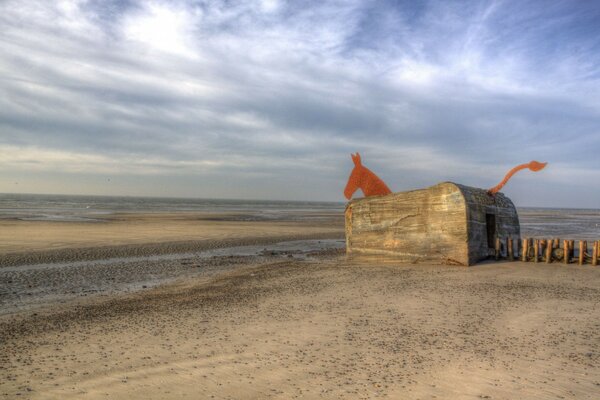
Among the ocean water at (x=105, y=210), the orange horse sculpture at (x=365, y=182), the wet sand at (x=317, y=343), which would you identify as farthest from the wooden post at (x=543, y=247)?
the ocean water at (x=105, y=210)

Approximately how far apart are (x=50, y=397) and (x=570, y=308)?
27.8 ft

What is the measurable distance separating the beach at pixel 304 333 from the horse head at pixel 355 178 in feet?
14.3

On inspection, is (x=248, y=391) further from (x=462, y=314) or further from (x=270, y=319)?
(x=462, y=314)

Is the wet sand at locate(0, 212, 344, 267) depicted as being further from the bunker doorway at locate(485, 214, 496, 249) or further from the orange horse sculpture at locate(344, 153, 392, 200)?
the bunker doorway at locate(485, 214, 496, 249)

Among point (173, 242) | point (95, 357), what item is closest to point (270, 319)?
point (95, 357)

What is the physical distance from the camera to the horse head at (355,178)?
16.8 metres

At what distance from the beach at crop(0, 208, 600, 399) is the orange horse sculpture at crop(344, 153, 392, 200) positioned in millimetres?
3720

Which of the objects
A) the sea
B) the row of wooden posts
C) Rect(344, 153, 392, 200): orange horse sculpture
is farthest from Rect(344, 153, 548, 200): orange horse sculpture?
the sea

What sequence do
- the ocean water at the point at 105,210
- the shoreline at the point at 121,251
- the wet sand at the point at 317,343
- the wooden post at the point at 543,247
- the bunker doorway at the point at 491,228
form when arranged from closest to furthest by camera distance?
the wet sand at the point at 317,343
the wooden post at the point at 543,247
the bunker doorway at the point at 491,228
the shoreline at the point at 121,251
the ocean water at the point at 105,210

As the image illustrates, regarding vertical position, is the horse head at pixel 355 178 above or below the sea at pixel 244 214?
above

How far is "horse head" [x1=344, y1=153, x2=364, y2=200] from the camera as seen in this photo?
1683cm

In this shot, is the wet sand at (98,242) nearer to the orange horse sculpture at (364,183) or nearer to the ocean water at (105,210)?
the orange horse sculpture at (364,183)

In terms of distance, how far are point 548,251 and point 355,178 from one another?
23.1 ft

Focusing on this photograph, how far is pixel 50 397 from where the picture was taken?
178 inches
